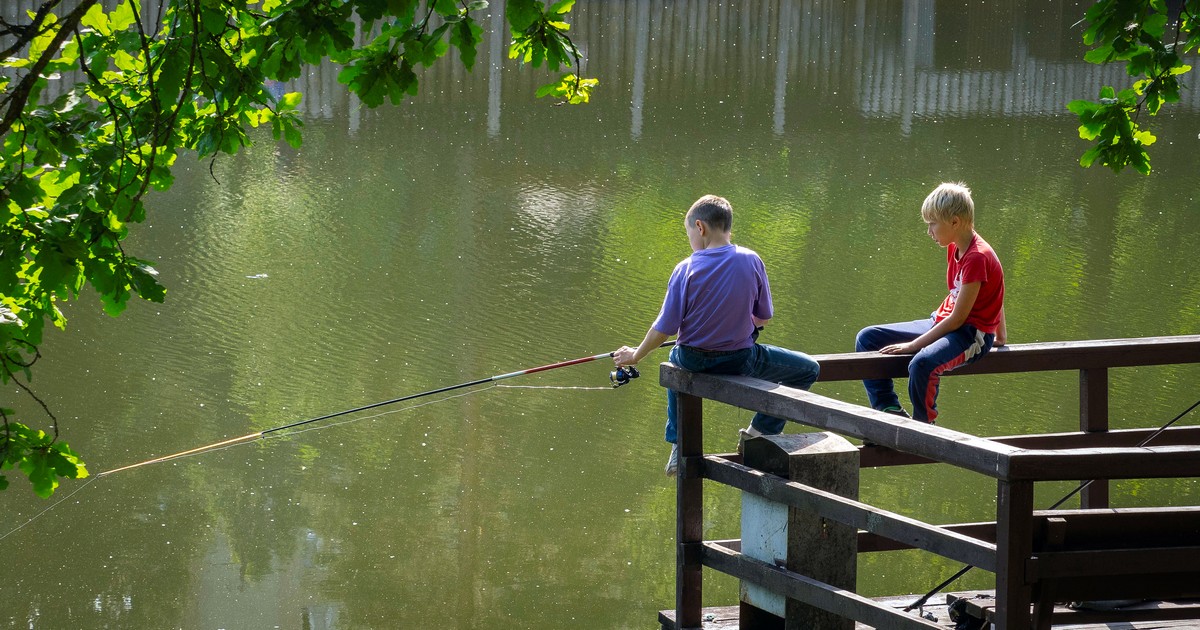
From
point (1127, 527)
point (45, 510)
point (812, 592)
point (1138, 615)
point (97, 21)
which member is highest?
point (97, 21)

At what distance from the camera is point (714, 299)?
4379 millimetres

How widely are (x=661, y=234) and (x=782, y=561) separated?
765cm

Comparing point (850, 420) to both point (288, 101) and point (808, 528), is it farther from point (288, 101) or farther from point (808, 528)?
point (288, 101)

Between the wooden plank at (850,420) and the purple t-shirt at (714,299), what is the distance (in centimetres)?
16

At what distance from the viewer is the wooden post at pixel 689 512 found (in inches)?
166

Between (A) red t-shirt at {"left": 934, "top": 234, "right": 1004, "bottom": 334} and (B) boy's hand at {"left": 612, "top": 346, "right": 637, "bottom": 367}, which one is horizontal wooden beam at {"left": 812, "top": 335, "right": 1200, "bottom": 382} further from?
(B) boy's hand at {"left": 612, "top": 346, "right": 637, "bottom": 367}

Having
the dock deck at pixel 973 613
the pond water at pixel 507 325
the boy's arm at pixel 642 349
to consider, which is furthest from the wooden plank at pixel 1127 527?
the pond water at pixel 507 325

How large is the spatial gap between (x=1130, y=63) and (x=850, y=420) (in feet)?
7.18

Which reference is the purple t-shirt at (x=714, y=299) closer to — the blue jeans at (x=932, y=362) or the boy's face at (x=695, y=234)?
the boy's face at (x=695, y=234)

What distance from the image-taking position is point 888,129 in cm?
1612

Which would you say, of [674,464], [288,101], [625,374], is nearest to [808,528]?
[674,464]

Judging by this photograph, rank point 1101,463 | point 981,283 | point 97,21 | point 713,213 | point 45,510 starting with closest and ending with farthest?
point 1101,463 < point 97,21 < point 713,213 < point 981,283 < point 45,510

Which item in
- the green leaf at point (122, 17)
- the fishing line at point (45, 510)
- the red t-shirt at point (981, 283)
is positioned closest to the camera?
the green leaf at point (122, 17)

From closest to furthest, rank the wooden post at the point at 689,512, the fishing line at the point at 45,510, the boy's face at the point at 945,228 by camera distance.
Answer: the wooden post at the point at 689,512
the boy's face at the point at 945,228
the fishing line at the point at 45,510
